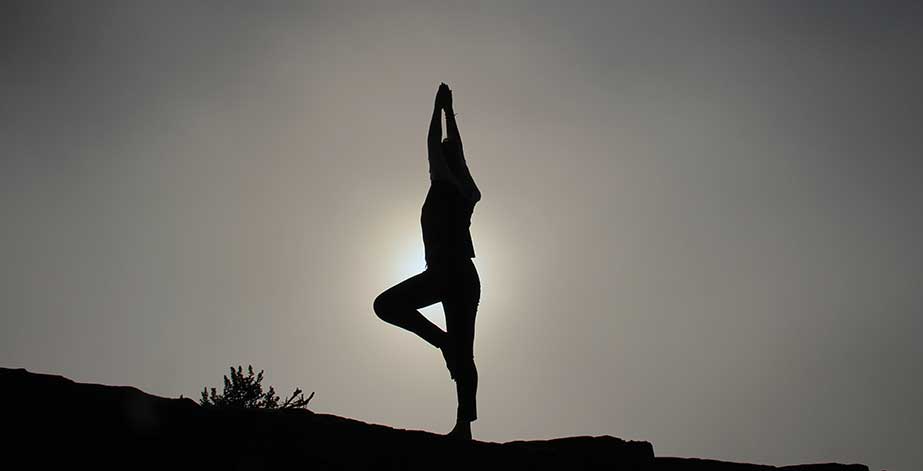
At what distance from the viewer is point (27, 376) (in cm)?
264

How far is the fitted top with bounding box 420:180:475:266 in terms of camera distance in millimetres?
4344

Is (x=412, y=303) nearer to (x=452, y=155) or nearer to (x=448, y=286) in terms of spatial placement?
(x=448, y=286)

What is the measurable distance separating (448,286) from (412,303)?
0.83 ft

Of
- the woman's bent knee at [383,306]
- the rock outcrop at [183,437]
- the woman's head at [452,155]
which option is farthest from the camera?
the woman's head at [452,155]

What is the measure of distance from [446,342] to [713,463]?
1710mm

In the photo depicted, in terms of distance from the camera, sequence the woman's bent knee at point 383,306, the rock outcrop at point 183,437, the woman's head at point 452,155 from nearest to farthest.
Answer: the rock outcrop at point 183,437, the woman's bent knee at point 383,306, the woman's head at point 452,155

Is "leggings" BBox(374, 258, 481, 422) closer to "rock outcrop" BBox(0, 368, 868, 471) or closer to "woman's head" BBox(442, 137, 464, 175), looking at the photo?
"woman's head" BBox(442, 137, 464, 175)

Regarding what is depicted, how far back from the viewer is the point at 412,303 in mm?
4211

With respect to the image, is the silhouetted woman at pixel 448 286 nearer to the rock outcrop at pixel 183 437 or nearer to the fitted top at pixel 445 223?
the fitted top at pixel 445 223

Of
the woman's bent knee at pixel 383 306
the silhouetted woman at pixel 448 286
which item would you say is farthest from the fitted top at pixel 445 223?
the woman's bent knee at pixel 383 306

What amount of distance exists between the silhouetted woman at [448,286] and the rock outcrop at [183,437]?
89 centimetres

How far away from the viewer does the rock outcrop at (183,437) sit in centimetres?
253

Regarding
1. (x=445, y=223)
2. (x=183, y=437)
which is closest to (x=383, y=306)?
(x=445, y=223)

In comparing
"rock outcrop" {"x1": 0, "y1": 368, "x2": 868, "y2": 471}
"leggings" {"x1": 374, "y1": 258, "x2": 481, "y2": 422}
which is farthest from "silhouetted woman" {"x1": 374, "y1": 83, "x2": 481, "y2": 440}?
"rock outcrop" {"x1": 0, "y1": 368, "x2": 868, "y2": 471}
